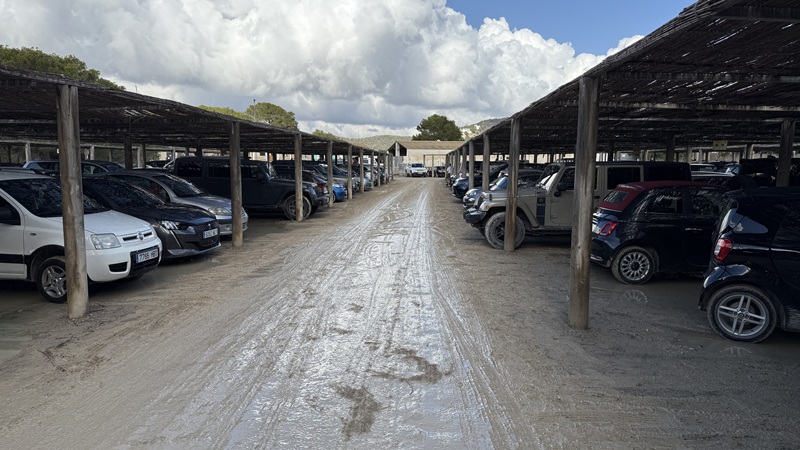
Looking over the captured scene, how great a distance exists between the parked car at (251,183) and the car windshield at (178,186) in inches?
120

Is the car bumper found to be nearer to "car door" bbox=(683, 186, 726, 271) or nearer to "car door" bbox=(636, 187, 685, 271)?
"car door" bbox=(636, 187, 685, 271)

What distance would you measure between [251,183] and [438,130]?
7961 centimetres

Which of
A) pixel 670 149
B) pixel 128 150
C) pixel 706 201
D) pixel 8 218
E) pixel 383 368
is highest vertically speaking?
pixel 670 149

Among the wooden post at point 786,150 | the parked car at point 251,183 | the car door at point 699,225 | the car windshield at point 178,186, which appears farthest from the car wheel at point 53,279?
the wooden post at point 786,150

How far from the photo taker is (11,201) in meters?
7.07

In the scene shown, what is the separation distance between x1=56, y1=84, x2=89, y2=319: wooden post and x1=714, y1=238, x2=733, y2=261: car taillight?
7357 millimetres

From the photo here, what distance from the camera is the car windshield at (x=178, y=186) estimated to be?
12398 millimetres

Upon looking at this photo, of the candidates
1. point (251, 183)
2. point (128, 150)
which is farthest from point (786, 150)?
point (128, 150)

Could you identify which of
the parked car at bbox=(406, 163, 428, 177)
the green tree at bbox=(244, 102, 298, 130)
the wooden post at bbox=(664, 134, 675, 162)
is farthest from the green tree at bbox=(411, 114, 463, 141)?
the wooden post at bbox=(664, 134, 675, 162)

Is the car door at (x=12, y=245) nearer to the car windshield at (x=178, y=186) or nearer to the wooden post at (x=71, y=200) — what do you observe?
the wooden post at (x=71, y=200)

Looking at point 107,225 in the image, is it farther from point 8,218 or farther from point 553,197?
point 553,197

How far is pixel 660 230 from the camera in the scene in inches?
310

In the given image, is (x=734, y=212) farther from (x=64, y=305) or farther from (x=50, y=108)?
(x=50, y=108)

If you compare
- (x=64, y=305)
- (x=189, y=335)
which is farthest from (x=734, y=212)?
(x=64, y=305)
